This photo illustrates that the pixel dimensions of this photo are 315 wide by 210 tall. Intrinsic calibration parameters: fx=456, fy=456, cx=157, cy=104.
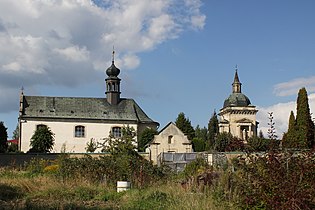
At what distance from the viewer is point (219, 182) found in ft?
36.6

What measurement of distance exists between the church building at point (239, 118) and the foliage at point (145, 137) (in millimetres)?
18756

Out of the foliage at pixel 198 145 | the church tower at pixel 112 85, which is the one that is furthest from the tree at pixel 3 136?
the foliage at pixel 198 145

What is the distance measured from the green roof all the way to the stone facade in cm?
1175

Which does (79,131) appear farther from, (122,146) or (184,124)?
(122,146)

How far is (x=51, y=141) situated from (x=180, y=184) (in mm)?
41072

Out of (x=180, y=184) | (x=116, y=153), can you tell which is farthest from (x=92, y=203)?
(x=116, y=153)

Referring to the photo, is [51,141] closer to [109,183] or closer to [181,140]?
[181,140]

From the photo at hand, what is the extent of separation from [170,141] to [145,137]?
297 inches

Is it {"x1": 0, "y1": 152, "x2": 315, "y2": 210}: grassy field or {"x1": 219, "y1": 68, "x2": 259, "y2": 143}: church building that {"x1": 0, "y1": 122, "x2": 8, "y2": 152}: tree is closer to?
{"x1": 0, "y1": 152, "x2": 315, "y2": 210}: grassy field

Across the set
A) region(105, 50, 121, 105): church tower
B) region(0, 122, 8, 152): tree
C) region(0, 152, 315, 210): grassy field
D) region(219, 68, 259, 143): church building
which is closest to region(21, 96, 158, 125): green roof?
region(105, 50, 121, 105): church tower

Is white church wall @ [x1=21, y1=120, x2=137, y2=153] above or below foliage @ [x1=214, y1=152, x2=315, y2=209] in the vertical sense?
above

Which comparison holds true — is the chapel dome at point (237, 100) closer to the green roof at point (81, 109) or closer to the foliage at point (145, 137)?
the green roof at point (81, 109)

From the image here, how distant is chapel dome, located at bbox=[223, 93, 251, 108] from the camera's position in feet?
249

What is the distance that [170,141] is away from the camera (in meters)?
50.3
